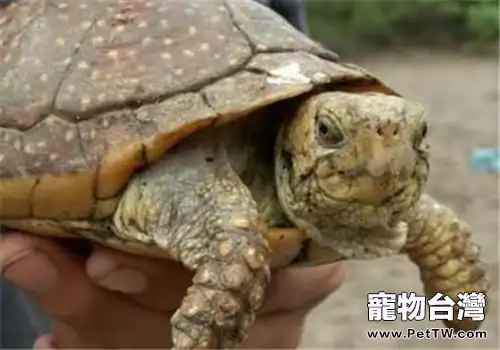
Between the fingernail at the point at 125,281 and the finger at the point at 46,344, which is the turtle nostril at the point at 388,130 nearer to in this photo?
the fingernail at the point at 125,281

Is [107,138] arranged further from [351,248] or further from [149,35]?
[351,248]

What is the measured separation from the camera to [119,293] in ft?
3.28

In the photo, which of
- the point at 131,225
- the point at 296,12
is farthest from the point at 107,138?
the point at 296,12

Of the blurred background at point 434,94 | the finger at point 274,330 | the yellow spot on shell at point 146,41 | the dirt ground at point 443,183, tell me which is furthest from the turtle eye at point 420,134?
the blurred background at point 434,94

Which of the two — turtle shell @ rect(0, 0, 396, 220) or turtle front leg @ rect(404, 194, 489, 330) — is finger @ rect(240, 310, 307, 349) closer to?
turtle front leg @ rect(404, 194, 489, 330)

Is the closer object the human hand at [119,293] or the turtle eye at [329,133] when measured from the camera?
the turtle eye at [329,133]

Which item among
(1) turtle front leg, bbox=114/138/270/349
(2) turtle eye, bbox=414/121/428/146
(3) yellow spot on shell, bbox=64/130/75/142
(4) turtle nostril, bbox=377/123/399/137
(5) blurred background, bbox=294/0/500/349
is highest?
(4) turtle nostril, bbox=377/123/399/137

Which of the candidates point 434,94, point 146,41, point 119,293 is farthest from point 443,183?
point 146,41

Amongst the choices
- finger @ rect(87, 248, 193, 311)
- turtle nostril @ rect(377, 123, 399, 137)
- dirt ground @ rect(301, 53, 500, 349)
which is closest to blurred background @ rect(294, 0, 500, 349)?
dirt ground @ rect(301, 53, 500, 349)

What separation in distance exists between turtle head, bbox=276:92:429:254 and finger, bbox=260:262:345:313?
182 mm

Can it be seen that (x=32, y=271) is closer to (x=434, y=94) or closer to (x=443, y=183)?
(x=443, y=183)

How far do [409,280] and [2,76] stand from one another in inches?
69.1

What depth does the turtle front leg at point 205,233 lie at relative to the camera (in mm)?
775

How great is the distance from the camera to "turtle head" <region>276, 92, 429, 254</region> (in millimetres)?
740
